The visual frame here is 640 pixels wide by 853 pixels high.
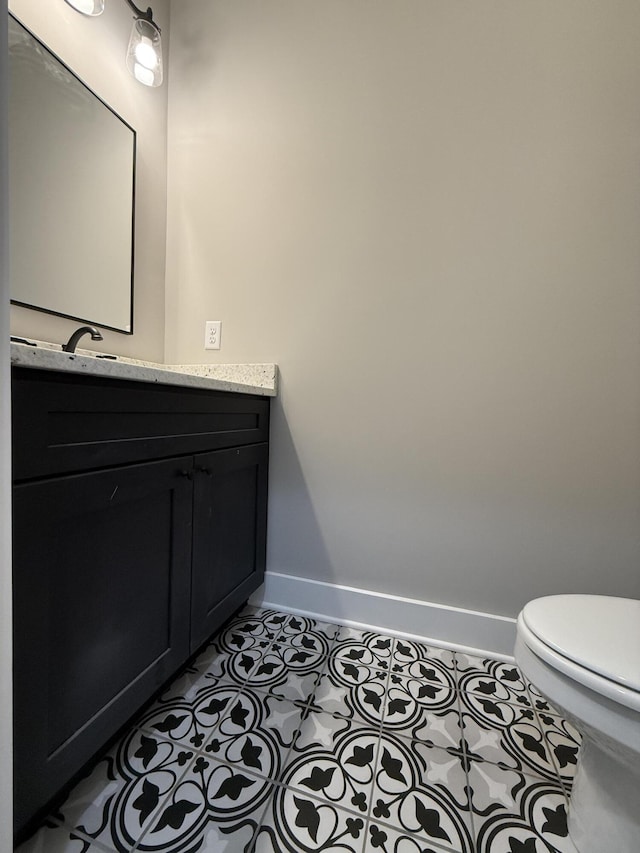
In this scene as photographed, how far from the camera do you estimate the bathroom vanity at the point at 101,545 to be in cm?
59

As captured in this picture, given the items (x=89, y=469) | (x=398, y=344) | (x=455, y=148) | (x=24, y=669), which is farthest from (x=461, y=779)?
(x=455, y=148)

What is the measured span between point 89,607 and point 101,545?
12cm

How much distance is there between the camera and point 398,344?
4.27ft

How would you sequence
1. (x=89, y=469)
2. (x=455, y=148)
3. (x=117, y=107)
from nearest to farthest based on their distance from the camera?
1. (x=89, y=469)
2. (x=455, y=148)
3. (x=117, y=107)

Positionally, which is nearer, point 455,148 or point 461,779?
point 461,779

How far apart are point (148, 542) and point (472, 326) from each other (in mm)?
1174

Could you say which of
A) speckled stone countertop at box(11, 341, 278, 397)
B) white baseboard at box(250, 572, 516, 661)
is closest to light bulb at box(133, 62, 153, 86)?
speckled stone countertop at box(11, 341, 278, 397)

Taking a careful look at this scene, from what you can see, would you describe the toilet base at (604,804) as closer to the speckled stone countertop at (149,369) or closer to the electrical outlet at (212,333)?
the speckled stone countertop at (149,369)

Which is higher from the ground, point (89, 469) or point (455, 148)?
point (455, 148)

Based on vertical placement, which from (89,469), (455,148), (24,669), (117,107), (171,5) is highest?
(171,5)

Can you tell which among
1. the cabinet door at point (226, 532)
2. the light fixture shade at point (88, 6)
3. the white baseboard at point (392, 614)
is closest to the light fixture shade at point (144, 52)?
the light fixture shade at point (88, 6)

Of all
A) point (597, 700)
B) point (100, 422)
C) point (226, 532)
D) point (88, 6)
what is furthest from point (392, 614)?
point (88, 6)

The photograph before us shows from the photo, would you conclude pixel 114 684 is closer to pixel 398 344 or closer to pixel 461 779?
pixel 461 779

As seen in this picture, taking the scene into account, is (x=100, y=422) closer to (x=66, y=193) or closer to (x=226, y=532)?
(x=226, y=532)
